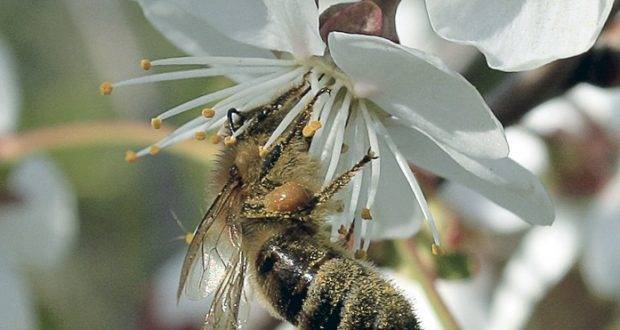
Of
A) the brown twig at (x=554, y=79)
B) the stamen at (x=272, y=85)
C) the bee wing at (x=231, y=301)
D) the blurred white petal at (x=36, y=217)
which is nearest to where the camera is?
the bee wing at (x=231, y=301)

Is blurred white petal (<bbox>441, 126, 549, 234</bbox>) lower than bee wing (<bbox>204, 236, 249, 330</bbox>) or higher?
lower

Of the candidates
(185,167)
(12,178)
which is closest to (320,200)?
(12,178)

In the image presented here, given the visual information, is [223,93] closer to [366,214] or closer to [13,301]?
[366,214]

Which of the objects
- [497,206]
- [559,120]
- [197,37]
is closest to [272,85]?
[197,37]

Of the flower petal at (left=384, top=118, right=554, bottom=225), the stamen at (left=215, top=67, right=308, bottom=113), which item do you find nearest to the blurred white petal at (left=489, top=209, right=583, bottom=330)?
the flower petal at (left=384, top=118, right=554, bottom=225)

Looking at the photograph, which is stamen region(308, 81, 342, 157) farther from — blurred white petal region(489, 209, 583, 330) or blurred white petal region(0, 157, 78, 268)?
blurred white petal region(0, 157, 78, 268)

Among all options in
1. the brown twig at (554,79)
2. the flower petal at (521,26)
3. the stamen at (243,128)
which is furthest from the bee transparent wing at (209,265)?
the brown twig at (554,79)

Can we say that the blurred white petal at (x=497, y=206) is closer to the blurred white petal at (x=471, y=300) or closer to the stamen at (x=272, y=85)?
the blurred white petal at (x=471, y=300)
